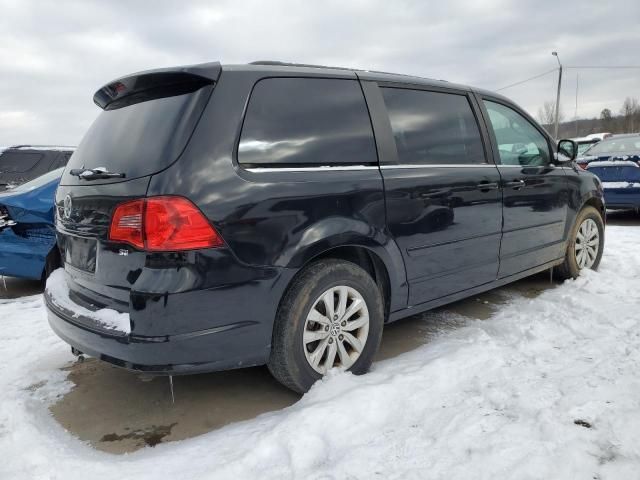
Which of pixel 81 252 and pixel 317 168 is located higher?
pixel 317 168

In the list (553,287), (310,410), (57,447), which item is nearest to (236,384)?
(310,410)

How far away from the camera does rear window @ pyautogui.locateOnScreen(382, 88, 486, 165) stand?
10.3 feet

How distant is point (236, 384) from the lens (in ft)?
9.79

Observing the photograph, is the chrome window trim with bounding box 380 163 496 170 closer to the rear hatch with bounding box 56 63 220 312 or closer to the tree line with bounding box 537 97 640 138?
the rear hatch with bounding box 56 63 220 312

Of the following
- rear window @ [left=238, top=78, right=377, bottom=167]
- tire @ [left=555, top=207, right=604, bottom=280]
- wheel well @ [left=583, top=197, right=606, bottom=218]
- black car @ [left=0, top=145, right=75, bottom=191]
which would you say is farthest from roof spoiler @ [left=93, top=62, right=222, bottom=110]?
black car @ [left=0, top=145, right=75, bottom=191]

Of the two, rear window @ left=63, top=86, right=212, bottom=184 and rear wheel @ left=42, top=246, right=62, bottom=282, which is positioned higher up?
rear window @ left=63, top=86, right=212, bottom=184

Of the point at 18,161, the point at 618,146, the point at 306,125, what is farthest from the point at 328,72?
the point at 618,146

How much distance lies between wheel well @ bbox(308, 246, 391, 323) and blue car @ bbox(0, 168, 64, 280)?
3.42 metres

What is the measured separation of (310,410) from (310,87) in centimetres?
171

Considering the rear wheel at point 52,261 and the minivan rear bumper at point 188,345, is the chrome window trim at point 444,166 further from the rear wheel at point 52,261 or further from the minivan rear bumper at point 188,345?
the rear wheel at point 52,261

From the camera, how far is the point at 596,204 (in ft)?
16.5

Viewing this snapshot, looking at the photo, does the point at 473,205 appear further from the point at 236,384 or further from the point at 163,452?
the point at 163,452

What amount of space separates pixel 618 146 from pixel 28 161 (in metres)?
10.6

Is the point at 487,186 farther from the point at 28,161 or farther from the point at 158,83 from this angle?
the point at 28,161
